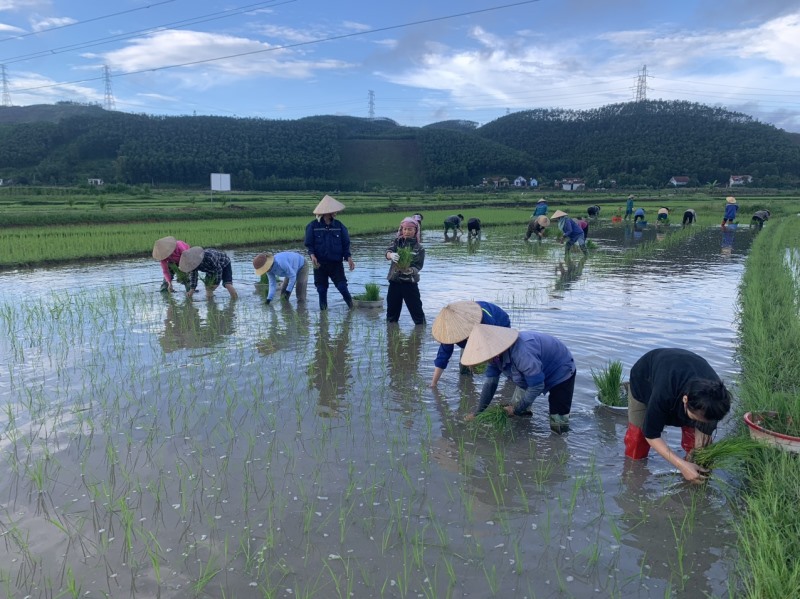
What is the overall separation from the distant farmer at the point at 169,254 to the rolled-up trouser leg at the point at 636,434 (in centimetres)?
627

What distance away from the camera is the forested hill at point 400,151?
6316cm

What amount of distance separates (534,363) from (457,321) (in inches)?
24.1

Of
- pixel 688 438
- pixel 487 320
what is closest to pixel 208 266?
pixel 487 320

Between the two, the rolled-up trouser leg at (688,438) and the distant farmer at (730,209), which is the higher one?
the distant farmer at (730,209)

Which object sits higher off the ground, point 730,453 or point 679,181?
point 679,181

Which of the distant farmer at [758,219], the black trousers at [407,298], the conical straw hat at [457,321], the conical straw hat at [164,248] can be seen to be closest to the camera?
the conical straw hat at [457,321]

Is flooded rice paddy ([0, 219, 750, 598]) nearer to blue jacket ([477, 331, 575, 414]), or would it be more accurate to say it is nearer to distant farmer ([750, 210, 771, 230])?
blue jacket ([477, 331, 575, 414])

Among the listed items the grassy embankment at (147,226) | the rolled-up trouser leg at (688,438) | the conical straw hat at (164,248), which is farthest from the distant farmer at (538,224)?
the rolled-up trouser leg at (688,438)

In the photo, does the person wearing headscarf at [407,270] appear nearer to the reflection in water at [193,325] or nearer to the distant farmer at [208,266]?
the reflection in water at [193,325]

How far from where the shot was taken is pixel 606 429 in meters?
4.00

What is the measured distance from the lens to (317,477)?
3264 mm

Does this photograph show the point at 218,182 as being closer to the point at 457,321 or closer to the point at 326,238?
the point at 326,238

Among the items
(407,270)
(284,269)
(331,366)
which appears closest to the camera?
(331,366)

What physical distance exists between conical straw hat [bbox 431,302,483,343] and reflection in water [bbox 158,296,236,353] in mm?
3149
